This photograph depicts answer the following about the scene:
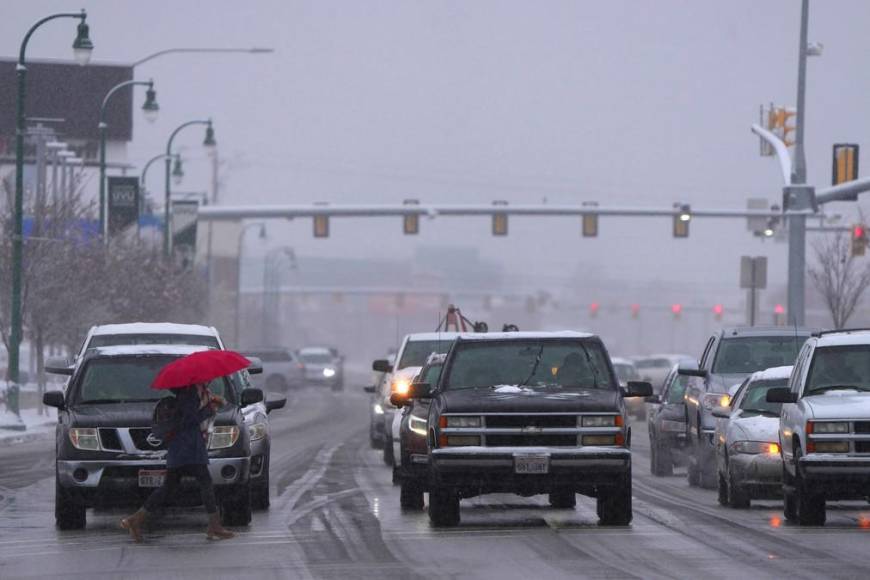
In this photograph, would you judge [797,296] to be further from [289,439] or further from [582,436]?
[582,436]

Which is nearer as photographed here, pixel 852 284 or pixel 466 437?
pixel 466 437

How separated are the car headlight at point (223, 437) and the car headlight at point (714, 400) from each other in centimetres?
879

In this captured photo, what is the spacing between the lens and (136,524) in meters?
16.4

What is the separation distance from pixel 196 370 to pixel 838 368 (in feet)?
21.9

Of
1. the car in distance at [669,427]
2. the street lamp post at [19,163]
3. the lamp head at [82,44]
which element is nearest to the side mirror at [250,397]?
the car in distance at [669,427]

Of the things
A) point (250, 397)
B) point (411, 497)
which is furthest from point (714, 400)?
point (250, 397)

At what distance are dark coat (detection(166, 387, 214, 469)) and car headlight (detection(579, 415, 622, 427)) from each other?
351 cm

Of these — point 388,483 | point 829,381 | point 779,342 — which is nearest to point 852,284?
point 779,342

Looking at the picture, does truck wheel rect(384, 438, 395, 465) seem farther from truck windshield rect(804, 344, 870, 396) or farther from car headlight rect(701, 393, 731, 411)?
truck windshield rect(804, 344, 870, 396)

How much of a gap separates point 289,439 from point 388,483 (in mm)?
13529

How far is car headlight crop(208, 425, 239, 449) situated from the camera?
17469 mm

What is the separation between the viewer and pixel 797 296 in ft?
143

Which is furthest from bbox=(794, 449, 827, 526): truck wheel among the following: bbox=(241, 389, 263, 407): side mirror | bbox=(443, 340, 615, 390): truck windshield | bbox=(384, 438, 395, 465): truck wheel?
bbox=(384, 438, 395, 465): truck wheel

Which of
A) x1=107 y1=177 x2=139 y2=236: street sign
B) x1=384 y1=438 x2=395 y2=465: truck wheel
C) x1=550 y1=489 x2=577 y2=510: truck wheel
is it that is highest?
x1=107 y1=177 x2=139 y2=236: street sign
